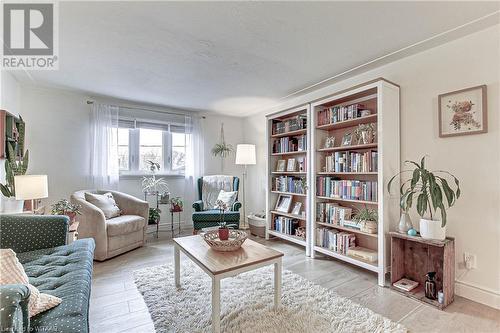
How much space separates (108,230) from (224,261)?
6.28ft

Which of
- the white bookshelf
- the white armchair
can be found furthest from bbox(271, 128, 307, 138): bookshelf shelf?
the white armchair

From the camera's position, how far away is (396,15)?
1.81 meters

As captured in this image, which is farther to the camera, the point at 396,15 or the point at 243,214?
the point at 243,214

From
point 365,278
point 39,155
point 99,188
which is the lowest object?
point 365,278

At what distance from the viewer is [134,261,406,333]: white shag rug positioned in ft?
5.48

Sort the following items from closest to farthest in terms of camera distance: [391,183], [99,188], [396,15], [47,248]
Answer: [396,15] < [47,248] < [391,183] < [99,188]

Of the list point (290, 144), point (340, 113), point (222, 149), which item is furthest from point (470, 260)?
point (222, 149)

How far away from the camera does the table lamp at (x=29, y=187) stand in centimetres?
227

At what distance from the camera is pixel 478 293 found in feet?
6.61

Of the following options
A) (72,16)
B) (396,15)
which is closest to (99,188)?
(72,16)

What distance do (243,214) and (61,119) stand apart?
A: 11.3 ft

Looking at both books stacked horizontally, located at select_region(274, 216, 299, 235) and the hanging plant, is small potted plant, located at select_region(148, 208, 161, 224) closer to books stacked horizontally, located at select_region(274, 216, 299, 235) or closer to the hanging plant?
the hanging plant

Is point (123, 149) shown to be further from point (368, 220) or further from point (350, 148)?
point (368, 220)

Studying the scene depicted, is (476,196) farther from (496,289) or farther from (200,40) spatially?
(200,40)
